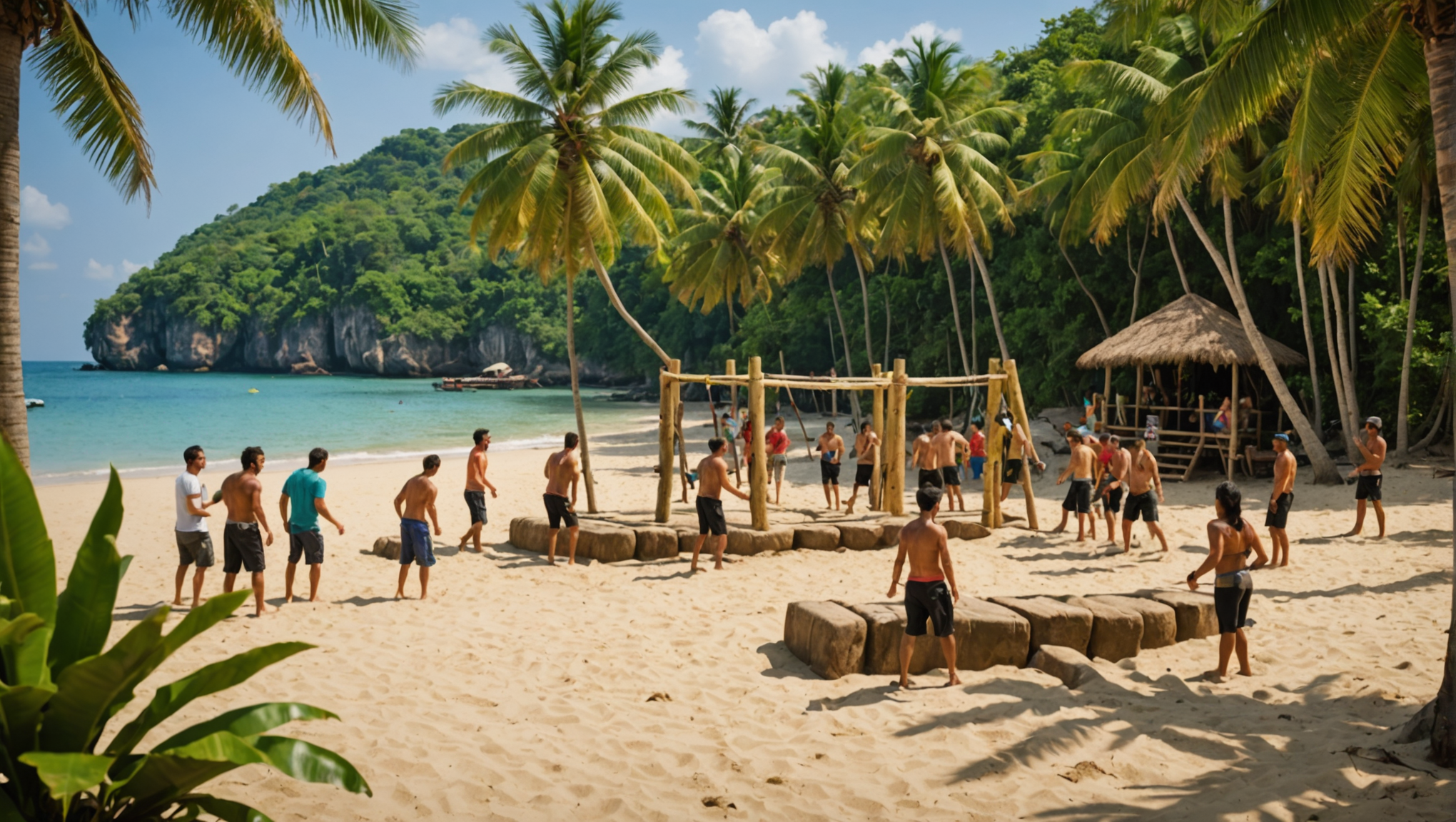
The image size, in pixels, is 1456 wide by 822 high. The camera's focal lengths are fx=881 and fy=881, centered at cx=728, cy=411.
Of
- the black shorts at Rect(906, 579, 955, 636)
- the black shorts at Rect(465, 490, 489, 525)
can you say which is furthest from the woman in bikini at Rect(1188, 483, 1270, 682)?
the black shorts at Rect(465, 490, 489, 525)

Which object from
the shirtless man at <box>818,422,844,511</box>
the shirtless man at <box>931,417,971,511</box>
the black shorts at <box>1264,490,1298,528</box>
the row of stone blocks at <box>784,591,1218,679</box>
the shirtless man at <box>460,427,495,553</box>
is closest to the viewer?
the row of stone blocks at <box>784,591,1218,679</box>

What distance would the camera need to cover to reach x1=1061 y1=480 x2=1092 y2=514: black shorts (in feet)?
39.3

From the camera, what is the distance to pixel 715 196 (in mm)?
30297

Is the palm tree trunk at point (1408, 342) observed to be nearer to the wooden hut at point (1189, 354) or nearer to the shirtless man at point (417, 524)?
the wooden hut at point (1189, 354)

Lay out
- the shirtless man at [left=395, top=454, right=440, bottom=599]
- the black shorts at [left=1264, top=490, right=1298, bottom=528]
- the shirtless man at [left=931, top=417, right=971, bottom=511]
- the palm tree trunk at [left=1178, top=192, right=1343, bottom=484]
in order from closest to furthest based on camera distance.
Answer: the shirtless man at [left=395, top=454, right=440, bottom=599] < the black shorts at [left=1264, top=490, right=1298, bottom=528] < the shirtless man at [left=931, top=417, right=971, bottom=511] < the palm tree trunk at [left=1178, top=192, right=1343, bottom=484]

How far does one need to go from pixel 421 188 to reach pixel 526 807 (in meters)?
102

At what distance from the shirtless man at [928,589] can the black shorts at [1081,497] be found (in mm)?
6351

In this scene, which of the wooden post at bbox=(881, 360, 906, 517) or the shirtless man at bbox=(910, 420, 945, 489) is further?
the shirtless man at bbox=(910, 420, 945, 489)

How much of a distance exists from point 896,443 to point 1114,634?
5573 mm

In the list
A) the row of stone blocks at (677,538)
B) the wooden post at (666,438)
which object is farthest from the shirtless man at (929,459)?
the wooden post at (666,438)

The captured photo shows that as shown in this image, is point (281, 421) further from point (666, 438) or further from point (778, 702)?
point (778, 702)

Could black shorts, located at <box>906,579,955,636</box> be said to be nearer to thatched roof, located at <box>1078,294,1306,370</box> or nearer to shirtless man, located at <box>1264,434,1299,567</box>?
shirtless man, located at <box>1264,434,1299,567</box>

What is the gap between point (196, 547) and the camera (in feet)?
26.7

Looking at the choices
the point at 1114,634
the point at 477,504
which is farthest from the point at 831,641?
the point at 477,504
